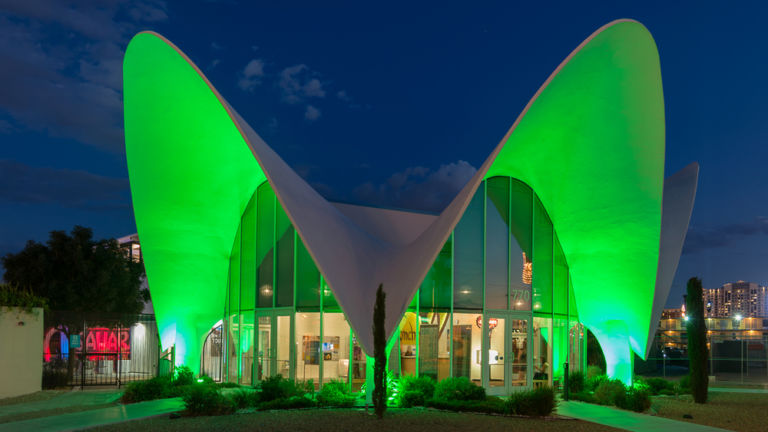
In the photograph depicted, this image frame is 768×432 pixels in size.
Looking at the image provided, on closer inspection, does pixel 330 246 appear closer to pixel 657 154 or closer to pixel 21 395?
pixel 657 154

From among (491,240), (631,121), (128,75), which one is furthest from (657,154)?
(128,75)

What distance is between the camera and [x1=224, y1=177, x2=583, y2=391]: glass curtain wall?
16.8 meters

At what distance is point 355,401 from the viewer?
48.5ft

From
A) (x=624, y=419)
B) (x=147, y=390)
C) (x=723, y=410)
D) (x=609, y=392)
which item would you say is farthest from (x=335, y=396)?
(x=723, y=410)

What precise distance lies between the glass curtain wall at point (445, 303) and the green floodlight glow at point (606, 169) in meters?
0.99

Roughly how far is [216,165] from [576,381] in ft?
39.2

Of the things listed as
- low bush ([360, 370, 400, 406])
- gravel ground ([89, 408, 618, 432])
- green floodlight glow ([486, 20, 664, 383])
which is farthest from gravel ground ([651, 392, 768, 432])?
low bush ([360, 370, 400, 406])

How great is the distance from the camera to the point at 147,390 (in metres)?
15.5

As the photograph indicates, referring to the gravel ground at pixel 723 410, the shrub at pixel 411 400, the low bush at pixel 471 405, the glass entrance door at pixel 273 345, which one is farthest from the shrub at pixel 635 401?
the glass entrance door at pixel 273 345

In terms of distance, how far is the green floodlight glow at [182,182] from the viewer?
52.1ft

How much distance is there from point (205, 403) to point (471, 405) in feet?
17.9

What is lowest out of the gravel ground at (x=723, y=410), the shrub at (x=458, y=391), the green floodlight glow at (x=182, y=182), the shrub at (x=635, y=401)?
the gravel ground at (x=723, y=410)

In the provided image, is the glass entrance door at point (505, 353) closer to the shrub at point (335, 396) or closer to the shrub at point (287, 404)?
the shrub at point (335, 396)

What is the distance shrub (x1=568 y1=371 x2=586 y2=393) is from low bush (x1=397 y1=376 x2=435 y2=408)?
477 centimetres
